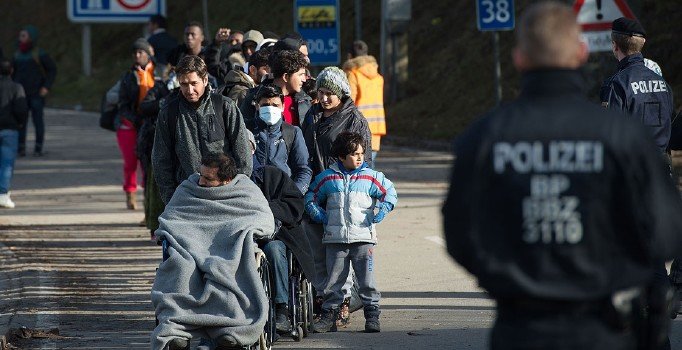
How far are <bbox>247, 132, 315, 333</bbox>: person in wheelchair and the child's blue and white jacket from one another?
267 mm

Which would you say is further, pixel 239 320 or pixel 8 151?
pixel 8 151

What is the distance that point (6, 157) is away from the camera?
1822cm

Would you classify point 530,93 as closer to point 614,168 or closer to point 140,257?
point 614,168

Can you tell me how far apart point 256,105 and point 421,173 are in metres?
10.9

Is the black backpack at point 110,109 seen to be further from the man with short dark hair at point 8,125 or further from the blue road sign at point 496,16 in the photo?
the blue road sign at point 496,16

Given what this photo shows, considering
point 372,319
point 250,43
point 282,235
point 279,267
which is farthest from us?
point 250,43

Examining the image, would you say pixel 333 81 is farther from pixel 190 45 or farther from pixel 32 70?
pixel 32 70

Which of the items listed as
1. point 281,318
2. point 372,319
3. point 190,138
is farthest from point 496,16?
point 281,318

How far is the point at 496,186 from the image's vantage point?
14.8 ft

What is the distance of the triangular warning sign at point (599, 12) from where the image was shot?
38.4ft

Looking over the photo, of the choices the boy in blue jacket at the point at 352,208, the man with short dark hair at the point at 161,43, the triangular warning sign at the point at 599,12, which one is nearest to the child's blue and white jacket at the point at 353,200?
the boy in blue jacket at the point at 352,208

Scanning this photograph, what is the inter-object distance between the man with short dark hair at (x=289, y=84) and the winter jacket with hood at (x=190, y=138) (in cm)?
37

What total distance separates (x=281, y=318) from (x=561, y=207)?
5.01 metres

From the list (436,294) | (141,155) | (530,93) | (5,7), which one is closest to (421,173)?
(141,155)
